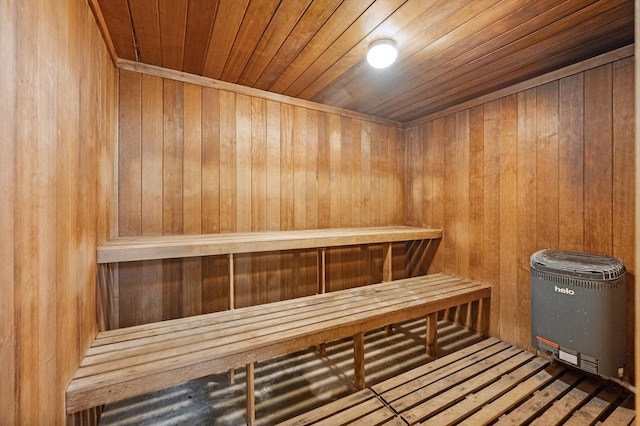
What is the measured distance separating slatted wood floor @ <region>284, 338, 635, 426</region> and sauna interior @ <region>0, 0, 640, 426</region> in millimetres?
115

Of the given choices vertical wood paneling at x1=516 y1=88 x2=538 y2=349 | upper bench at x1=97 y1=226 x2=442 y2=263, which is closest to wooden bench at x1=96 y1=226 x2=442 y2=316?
upper bench at x1=97 y1=226 x2=442 y2=263

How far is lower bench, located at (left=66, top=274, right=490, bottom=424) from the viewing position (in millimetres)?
1210

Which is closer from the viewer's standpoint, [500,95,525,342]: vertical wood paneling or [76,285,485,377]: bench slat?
[76,285,485,377]: bench slat

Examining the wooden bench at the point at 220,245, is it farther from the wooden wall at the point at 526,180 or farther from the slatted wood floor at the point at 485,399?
the slatted wood floor at the point at 485,399

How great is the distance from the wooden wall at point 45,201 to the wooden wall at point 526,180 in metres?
2.95

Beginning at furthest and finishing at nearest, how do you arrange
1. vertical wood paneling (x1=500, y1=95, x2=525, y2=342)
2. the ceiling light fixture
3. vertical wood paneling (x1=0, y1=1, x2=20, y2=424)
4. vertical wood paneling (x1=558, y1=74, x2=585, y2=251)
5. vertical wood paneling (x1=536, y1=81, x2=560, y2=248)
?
vertical wood paneling (x1=500, y1=95, x2=525, y2=342), vertical wood paneling (x1=536, y1=81, x2=560, y2=248), vertical wood paneling (x1=558, y1=74, x2=585, y2=251), the ceiling light fixture, vertical wood paneling (x1=0, y1=1, x2=20, y2=424)

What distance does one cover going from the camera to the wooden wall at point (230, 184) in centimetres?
203

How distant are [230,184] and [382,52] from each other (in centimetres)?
155

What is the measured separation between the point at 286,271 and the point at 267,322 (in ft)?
2.94

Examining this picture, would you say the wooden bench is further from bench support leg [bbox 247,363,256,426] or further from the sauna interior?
bench support leg [bbox 247,363,256,426]

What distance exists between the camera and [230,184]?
236cm

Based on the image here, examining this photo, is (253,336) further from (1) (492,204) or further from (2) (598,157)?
(2) (598,157)

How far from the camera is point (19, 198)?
77 centimetres

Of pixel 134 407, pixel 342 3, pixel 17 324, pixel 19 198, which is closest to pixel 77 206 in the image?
pixel 19 198
